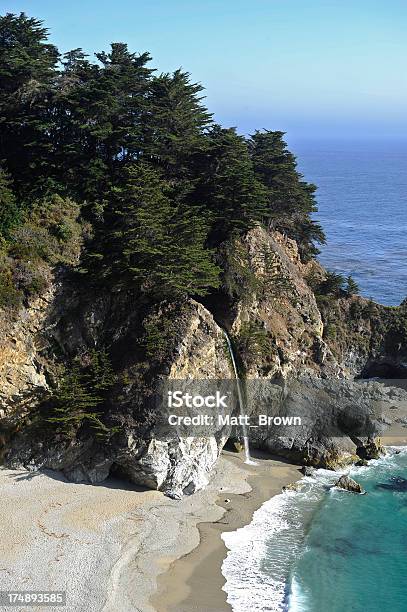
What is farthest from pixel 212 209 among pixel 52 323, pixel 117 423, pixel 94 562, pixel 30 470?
pixel 94 562

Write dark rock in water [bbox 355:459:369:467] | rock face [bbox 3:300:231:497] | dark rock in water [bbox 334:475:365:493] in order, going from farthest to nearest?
dark rock in water [bbox 355:459:369:467] → dark rock in water [bbox 334:475:365:493] → rock face [bbox 3:300:231:497]

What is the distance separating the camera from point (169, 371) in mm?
28953

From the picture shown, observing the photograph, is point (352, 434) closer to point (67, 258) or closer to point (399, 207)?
point (67, 258)

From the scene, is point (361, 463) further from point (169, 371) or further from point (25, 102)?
point (25, 102)

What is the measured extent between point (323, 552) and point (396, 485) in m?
8.29

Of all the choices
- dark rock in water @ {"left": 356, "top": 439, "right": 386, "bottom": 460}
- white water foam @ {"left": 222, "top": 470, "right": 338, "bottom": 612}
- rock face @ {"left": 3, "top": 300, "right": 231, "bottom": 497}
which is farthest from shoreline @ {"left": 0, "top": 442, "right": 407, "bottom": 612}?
dark rock in water @ {"left": 356, "top": 439, "right": 386, "bottom": 460}

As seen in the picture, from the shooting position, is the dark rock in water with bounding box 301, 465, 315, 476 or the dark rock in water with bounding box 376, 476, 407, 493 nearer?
the dark rock in water with bounding box 376, 476, 407, 493

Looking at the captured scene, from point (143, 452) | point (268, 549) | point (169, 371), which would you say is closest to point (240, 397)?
point (169, 371)

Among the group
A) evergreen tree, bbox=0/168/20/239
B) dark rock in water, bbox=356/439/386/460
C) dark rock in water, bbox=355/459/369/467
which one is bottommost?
dark rock in water, bbox=355/459/369/467

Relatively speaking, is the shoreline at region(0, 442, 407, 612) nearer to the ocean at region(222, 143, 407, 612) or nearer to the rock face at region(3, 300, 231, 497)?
the rock face at region(3, 300, 231, 497)

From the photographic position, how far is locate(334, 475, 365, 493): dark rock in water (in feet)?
100

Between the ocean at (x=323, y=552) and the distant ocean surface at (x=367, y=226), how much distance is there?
108 ft

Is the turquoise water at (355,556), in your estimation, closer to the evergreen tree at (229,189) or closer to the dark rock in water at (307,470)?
the dark rock in water at (307,470)

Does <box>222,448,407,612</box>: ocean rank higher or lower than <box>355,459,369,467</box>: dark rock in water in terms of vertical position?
lower
